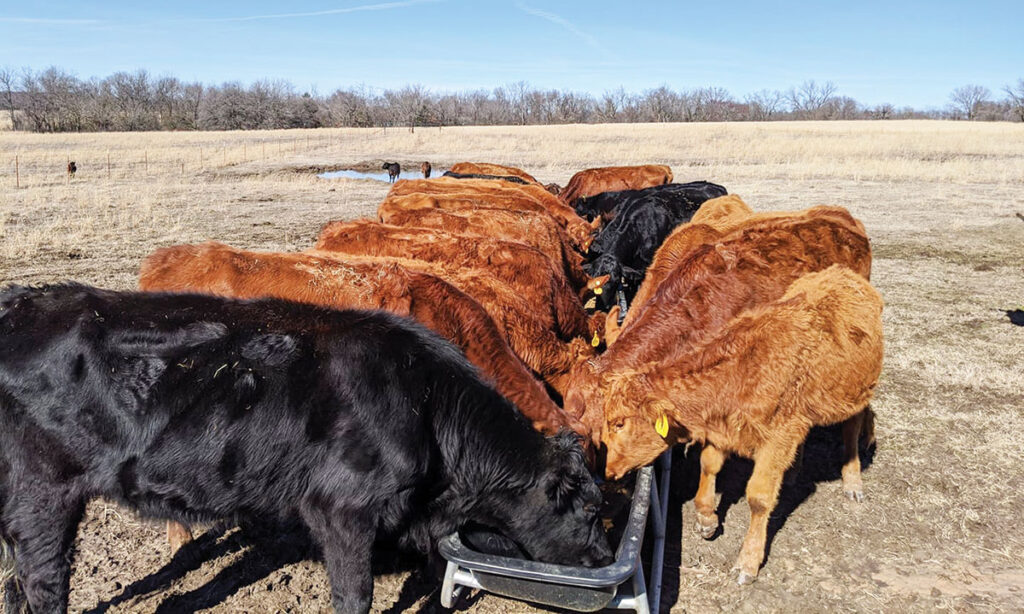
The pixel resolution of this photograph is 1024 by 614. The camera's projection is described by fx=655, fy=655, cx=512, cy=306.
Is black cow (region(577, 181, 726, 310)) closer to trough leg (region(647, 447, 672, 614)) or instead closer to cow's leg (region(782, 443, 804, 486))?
cow's leg (region(782, 443, 804, 486))

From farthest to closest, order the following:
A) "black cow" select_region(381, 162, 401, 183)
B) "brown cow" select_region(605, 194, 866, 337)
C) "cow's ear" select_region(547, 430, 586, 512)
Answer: "black cow" select_region(381, 162, 401, 183), "brown cow" select_region(605, 194, 866, 337), "cow's ear" select_region(547, 430, 586, 512)

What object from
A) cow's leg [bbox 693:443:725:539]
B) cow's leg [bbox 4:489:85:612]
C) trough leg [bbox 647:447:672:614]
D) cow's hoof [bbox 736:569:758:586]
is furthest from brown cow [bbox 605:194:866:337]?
cow's leg [bbox 4:489:85:612]

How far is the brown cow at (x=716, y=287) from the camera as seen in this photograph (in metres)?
4.66

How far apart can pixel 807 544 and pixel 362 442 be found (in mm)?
2927

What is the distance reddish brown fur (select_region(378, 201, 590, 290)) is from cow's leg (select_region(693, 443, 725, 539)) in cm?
425

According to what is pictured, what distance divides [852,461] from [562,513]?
2.65m

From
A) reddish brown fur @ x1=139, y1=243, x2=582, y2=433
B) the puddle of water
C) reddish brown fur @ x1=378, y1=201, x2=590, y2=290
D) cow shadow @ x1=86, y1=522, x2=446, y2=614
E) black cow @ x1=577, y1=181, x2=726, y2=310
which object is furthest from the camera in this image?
the puddle of water

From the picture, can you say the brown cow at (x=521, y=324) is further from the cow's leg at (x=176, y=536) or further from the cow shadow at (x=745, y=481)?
the cow's leg at (x=176, y=536)

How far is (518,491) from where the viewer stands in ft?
10.7

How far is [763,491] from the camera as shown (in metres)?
3.89

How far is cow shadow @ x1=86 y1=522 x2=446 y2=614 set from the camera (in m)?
3.59

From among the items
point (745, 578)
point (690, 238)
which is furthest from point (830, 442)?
point (690, 238)

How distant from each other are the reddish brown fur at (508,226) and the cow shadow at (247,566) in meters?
4.85

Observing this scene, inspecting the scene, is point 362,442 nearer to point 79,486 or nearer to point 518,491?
point 518,491
